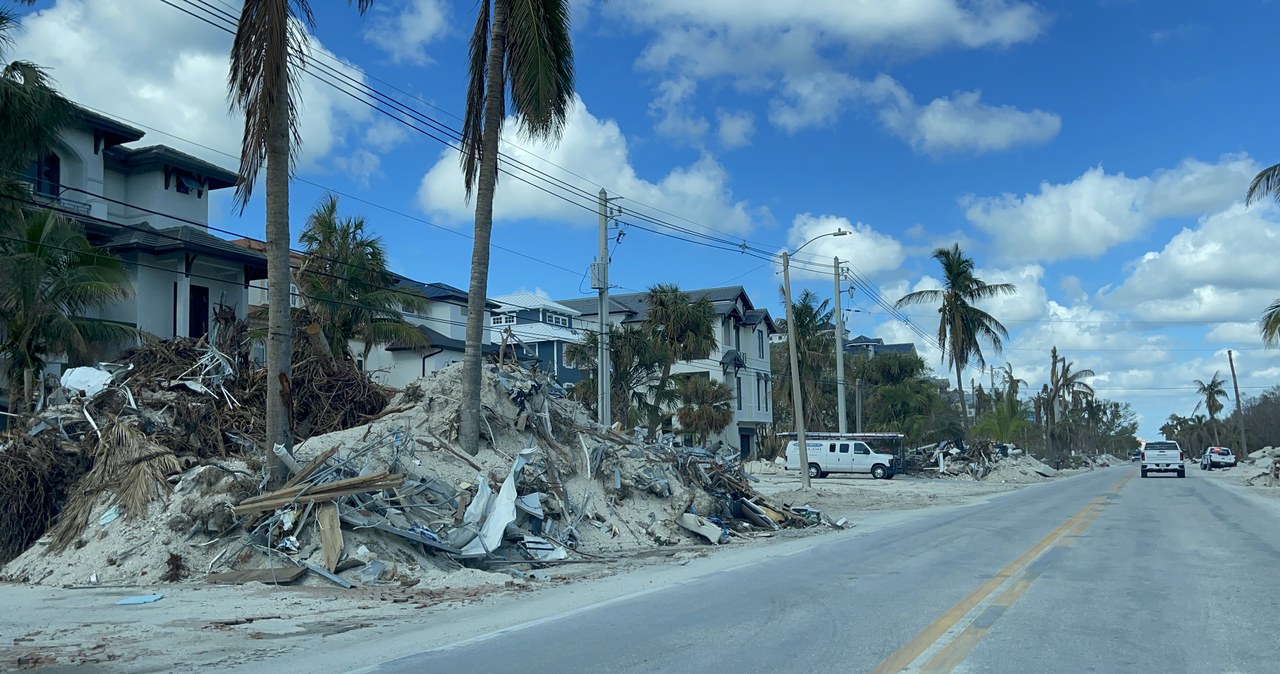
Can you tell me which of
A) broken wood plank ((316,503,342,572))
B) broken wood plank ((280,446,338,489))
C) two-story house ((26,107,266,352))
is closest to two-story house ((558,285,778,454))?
two-story house ((26,107,266,352))

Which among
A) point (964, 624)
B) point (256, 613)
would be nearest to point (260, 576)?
point (256, 613)

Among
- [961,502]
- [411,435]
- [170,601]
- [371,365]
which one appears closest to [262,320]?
[411,435]

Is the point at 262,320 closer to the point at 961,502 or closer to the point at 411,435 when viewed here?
the point at 411,435

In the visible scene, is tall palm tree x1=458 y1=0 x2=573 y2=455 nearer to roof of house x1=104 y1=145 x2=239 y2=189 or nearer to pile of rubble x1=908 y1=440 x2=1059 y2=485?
roof of house x1=104 y1=145 x2=239 y2=189

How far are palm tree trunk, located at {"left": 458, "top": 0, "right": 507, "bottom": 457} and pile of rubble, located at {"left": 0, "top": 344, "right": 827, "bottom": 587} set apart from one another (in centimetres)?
64

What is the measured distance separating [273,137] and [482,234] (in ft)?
15.0

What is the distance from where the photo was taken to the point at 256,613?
33.8 ft

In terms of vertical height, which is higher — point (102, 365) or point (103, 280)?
point (103, 280)

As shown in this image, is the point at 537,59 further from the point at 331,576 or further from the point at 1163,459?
the point at 1163,459

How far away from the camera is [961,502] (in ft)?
102

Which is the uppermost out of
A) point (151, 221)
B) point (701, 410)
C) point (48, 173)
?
point (48, 173)

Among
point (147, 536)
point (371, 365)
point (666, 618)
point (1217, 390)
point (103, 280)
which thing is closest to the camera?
point (666, 618)

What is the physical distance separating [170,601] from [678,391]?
108 feet

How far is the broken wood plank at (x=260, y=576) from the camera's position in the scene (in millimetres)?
12344
